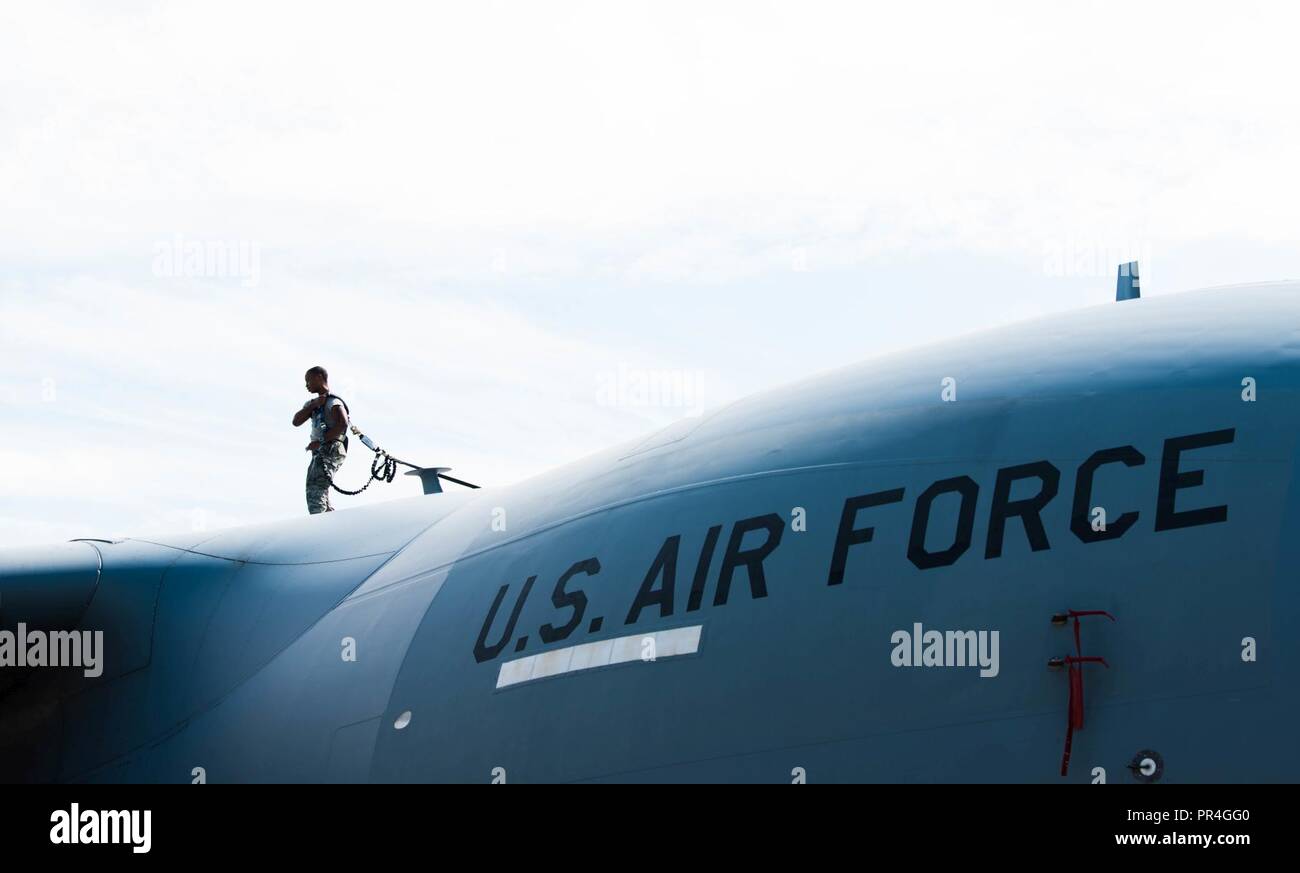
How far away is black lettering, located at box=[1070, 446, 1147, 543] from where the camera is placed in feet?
21.8

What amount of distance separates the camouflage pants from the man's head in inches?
24.6

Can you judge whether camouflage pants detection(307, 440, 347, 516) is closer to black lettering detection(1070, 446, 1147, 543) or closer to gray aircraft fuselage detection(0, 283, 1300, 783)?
gray aircraft fuselage detection(0, 283, 1300, 783)

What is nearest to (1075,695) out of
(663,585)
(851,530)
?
(851,530)

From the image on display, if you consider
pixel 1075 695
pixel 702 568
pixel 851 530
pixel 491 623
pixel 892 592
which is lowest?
pixel 1075 695

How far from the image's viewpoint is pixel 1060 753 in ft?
21.2

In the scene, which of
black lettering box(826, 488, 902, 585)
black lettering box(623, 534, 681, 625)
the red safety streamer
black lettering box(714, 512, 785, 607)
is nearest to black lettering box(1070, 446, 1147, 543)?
the red safety streamer

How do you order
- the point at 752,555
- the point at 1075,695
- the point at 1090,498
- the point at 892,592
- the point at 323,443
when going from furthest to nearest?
the point at 323,443 → the point at 752,555 → the point at 892,592 → the point at 1090,498 → the point at 1075,695

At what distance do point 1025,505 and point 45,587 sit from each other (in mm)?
8655

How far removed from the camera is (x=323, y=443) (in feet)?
46.1

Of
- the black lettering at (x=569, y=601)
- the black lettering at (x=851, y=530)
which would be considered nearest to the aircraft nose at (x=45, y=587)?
the black lettering at (x=569, y=601)

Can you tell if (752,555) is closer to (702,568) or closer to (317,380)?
(702,568)
